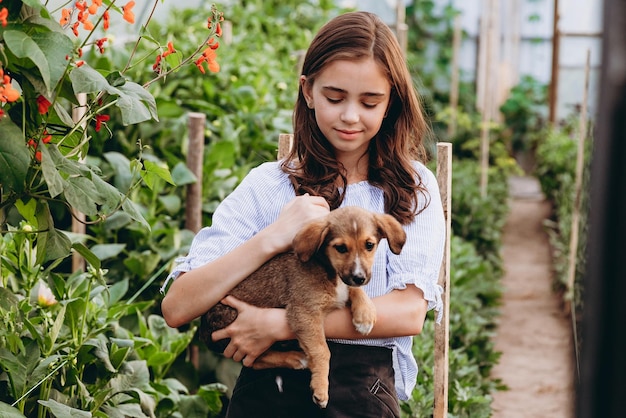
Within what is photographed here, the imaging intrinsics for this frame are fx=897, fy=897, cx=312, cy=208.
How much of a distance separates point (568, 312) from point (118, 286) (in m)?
4.42

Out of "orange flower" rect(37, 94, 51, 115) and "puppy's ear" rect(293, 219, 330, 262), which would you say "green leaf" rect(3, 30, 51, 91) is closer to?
"orange flower" rect(37, 94, 51, 115)

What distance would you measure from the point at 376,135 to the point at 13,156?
0.98m

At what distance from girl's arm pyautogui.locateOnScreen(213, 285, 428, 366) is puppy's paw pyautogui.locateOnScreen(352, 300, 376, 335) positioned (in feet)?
0.09

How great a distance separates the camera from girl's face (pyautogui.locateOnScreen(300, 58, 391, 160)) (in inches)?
85.2

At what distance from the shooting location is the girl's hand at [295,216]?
2.05 m

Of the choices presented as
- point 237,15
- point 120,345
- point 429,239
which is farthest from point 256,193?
point 237,15

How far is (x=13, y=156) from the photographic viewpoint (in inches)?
68.0

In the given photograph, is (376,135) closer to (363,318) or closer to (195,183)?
(363,318)

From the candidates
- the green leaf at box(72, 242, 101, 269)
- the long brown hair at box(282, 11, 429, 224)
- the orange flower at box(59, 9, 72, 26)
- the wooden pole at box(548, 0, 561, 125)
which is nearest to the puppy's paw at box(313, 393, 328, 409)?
the long brown hair at box(282, 11, 429, 224)

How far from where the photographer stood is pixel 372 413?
209cm

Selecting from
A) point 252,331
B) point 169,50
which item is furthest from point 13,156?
point 252,331

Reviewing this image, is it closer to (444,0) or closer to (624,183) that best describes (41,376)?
(624,183)

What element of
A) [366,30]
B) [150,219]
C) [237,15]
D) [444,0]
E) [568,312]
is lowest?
[568,312]

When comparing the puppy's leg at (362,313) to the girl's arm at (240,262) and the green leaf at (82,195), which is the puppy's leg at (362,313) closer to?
the girl's arm at (240,262)
